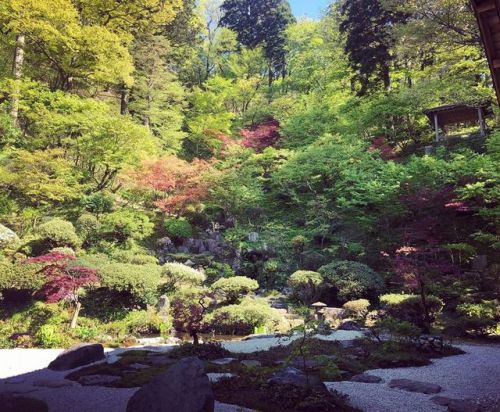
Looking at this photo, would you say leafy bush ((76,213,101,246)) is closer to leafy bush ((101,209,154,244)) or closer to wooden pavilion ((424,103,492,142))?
leafy bush ((101,209,154,244))

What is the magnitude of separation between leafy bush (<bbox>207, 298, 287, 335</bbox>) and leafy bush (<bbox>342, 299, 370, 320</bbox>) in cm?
175

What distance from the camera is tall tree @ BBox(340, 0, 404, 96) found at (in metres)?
17.8

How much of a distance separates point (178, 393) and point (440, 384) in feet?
12.2

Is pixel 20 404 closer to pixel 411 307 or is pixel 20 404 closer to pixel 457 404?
pixel 457 404

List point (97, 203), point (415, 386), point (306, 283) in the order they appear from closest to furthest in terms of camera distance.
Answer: point (415, 386)
point (306, 283)
point (97, 203)

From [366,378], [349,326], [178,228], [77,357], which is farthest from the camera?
[178,228]

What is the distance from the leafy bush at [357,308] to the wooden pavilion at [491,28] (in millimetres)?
6953

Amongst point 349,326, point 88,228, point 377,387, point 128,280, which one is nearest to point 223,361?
point 377,387

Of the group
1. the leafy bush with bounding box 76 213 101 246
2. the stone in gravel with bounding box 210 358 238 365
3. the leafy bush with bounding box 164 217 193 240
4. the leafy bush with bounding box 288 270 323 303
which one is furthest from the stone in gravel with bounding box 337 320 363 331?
the leafy bush with bounding box 76 213 101 246

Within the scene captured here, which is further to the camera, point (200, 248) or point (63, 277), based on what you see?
point (200, 248)

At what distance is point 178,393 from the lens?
3.50 meters

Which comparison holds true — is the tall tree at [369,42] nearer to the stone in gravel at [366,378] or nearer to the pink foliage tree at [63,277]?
the pink foliage tree at [63,277]

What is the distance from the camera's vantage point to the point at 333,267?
37.2 ft

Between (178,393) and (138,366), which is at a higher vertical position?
(178,393)
